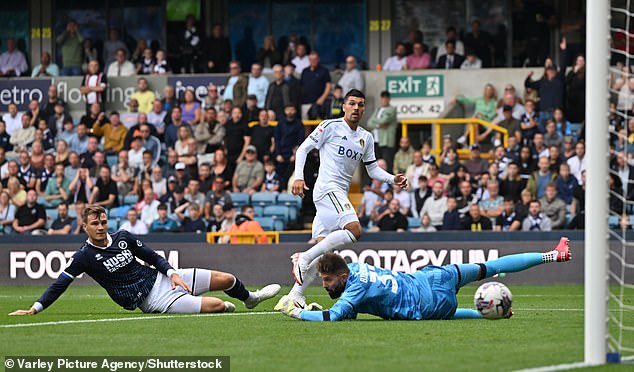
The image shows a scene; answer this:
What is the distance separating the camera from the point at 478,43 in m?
27.0

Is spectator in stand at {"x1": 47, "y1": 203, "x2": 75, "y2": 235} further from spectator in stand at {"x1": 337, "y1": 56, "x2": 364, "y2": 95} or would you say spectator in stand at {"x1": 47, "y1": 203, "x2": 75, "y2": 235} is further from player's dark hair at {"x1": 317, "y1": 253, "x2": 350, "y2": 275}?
player's dark hair at {"x1": 317, "y1": 253, "x2": 350, "y2": 275}

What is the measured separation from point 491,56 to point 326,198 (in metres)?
15.3

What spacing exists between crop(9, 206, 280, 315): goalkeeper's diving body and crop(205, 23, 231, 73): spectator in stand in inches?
604

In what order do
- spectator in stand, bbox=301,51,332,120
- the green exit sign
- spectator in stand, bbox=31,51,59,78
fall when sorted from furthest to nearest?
spectator in stand, bbox=31,51,59,78
the green exit sign
spectator in stand, bbox=301,51,332,120

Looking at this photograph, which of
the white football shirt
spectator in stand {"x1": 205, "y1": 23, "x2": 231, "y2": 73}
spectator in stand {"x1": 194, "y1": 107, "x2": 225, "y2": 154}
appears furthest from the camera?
spectator in stand {"x1": 205, "y1": 23, "x2": 231, "y2": 73}

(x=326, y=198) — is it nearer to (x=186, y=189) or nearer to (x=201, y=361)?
(x=201, y=361)

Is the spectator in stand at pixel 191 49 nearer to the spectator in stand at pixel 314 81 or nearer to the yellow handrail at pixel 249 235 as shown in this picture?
the spectator in stand at pixel 314 81

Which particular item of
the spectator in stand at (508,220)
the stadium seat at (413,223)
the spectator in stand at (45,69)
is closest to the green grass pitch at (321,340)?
the spectator in stand at (508,220)

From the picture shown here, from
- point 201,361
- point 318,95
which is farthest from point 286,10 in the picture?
point 201,361

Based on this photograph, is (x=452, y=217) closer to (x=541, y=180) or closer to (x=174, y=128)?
(x=541, y=180)

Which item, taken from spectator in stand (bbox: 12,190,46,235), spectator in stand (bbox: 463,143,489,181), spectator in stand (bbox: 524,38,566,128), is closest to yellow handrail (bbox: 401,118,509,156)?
spectator in stand (bbox: 463,143,489,181)

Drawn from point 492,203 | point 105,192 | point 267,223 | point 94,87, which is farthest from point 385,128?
point 94,87

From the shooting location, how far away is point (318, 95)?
83.1ft

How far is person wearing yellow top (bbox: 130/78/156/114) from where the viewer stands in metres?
26.7
